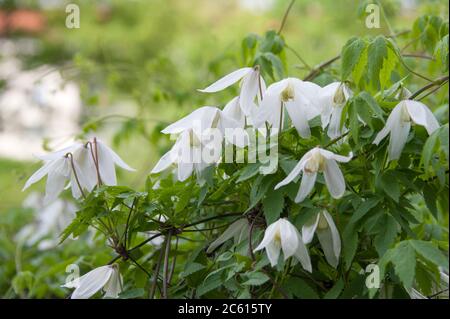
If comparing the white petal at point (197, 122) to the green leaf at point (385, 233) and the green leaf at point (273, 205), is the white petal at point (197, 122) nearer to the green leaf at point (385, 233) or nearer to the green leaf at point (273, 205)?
the green leaf at point (273, 205)

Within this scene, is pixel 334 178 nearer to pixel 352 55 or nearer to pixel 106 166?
pixel 352 55

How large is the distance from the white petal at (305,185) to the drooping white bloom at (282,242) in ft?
0.13

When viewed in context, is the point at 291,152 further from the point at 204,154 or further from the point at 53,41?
the point at 53,41

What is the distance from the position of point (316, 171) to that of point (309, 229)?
3.6 inches

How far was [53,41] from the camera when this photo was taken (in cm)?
777

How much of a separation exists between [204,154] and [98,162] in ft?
0.67

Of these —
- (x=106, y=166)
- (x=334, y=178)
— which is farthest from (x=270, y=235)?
(x=106, y=166)

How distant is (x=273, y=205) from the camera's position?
36.7 inches

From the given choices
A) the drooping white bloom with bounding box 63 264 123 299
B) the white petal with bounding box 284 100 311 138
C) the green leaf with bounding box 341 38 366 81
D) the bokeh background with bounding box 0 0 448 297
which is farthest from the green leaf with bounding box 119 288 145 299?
the bokeh background with bounding box 0 0 448 297

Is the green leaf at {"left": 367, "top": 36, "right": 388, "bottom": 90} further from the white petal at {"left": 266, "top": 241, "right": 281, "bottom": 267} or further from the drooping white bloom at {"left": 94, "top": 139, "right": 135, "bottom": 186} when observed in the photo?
the drooping white bloom at {"left": 94, "top": 139, "right": 135, "bottom": 186}

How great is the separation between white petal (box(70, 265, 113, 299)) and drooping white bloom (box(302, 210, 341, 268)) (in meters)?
0.34

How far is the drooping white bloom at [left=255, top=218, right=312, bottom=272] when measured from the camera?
87 centimetres

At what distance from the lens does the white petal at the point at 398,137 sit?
2.90ft

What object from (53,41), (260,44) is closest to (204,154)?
(260,44)
